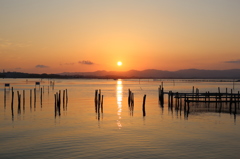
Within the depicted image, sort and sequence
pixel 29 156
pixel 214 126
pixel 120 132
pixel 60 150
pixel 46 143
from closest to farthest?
pixel 29 156 < pixel 60 150 < pixel 46 143 < pixel 120 132 < pixel 214 126

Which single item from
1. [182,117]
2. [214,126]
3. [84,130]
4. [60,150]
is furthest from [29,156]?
[182,117]

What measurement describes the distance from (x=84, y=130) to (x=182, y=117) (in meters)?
11.7

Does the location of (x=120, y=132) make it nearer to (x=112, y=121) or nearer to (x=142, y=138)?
(x=142, y=138)

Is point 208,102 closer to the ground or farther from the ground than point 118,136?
farther from the ground

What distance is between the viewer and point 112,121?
1096 inches

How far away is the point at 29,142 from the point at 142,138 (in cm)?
730

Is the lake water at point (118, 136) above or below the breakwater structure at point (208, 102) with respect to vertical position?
below

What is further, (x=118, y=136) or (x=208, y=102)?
(x=208, y=102)

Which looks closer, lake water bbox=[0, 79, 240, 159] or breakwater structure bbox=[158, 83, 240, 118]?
lake water bbox=[0, 79, 240, 159]

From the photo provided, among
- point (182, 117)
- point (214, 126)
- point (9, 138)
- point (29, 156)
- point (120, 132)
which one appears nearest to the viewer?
point (29, 156)

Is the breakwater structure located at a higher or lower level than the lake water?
higher

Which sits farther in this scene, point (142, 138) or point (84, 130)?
point (84, 130)

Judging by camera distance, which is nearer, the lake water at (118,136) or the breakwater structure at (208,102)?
the lake water at (118,136)

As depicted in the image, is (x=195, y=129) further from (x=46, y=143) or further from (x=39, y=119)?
(x=39, y=119)
